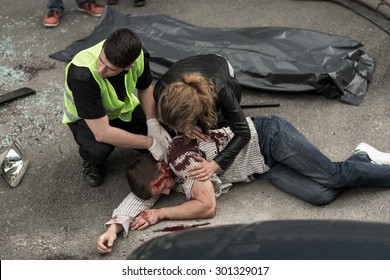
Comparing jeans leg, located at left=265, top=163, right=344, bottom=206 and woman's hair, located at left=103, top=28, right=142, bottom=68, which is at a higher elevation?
woman's hair, located at left=103, top=28, right=142, bottom=68

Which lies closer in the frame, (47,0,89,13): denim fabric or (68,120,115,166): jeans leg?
(68,120,115,166): jeans leg

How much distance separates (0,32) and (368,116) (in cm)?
335

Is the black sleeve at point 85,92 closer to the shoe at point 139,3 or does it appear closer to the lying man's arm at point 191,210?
the lying man's arm at point 191,210

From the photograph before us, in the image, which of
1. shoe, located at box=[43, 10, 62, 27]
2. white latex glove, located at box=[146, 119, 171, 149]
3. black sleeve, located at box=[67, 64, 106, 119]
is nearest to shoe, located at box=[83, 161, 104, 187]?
white latex glove, located at box=[146, 119, 171, 149]

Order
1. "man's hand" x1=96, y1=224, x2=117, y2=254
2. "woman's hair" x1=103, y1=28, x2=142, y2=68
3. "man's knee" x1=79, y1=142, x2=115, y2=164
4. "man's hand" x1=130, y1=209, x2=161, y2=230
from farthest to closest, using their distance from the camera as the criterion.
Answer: "man's knee" x1=79, y1=142, x2=115, y2=164, "man's hand" x1=130, y1=209, x2=161, y2=230, "man's hand" x1=96, y1=224, x2=117, y2=254, "woman's hair" x1=103, y1=28, x2=142, y2=68

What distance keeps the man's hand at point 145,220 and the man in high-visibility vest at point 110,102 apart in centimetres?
34

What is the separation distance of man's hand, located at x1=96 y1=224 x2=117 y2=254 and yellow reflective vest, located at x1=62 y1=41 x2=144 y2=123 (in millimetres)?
714

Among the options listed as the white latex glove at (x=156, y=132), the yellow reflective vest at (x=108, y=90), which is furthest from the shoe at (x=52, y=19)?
the white latex glove at (x=156, y=132)

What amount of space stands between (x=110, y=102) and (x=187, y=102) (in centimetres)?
59

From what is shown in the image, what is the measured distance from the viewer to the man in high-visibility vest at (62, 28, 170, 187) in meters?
2.69

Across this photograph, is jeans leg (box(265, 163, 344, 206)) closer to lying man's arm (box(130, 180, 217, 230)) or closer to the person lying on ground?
the person lying on ground

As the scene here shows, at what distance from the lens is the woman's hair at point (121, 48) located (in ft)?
8.63

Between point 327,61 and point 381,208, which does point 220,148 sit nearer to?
point 381,208

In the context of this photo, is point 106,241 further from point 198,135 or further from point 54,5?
point 54,5
